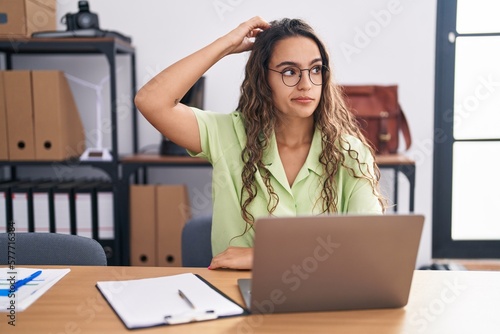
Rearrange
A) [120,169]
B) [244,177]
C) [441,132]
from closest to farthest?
→ 1. [244,177]
2. [120,169]
3. [441,132]

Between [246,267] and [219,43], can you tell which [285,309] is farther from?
[219,43]

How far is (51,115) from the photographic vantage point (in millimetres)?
2416

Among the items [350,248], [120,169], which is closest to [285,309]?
[350,248]

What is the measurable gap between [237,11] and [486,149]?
1583 mm

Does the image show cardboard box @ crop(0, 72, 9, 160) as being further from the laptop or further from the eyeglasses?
the laptop

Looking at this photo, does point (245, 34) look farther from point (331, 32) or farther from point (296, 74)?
point (331, 32)

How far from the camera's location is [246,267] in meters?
1.20

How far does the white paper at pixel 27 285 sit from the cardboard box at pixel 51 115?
135cm

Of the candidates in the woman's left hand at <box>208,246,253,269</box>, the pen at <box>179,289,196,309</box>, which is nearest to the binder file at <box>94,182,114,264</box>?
the woman's left hand at <box>208,246,253,269</box>

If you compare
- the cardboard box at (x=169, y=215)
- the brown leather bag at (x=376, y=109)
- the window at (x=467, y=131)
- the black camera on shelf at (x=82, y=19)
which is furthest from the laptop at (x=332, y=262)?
the window at (x=467, y=131)

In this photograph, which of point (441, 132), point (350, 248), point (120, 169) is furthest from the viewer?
point (441, 132)

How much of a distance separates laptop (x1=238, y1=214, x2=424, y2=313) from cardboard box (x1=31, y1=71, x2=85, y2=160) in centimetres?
178

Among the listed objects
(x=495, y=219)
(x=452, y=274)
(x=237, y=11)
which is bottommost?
(x=495, y=219)

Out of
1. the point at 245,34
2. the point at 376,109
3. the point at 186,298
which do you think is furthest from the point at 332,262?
the point at 376,109
